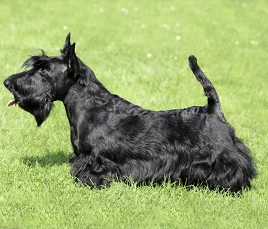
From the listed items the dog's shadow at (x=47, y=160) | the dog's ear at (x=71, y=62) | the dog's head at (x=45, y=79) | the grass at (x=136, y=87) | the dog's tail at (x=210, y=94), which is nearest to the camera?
the grass at (x=136, y=87)

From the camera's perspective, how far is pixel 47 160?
572 centimetres

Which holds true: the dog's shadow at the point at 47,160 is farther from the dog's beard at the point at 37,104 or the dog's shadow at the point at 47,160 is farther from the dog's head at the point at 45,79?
the dog's head at the point at 45,79

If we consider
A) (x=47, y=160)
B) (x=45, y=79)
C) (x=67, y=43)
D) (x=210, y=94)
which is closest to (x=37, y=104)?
(x=45, y=79)

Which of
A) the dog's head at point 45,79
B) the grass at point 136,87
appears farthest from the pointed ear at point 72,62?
the grass at point 136,87

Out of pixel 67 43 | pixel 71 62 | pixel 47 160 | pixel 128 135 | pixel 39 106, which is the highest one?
pixel 67 43

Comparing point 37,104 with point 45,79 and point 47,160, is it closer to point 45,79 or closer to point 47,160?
point 45,79

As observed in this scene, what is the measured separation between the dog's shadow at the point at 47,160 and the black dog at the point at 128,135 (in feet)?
1.78

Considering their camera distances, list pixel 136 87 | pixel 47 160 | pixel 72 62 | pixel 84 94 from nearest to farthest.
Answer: pixel 72 62
pixel 84 94
pixel 47 160
pixel 136 87

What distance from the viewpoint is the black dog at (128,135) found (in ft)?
16.4

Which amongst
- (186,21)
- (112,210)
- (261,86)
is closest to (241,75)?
(261,86)

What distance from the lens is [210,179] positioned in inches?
201

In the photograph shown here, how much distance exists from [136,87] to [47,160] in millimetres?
3144

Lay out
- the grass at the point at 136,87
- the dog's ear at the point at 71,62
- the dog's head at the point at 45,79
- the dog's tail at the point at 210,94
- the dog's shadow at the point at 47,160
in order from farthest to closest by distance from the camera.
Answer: the dog's shadow at the point at 47,160
the dog's tail at the point at 210,94
the dog's head at the point at 45,79
the dog's ear at the point at 71,62
the grass at the point at 136,87

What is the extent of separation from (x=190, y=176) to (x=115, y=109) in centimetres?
102
